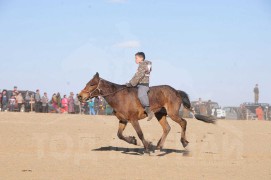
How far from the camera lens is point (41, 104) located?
36.8 meters

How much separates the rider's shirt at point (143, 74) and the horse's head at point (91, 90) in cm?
91

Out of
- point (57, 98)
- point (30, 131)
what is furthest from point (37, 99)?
point (30, 131)

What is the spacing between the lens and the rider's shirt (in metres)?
14.2

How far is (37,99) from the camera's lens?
35844 mm

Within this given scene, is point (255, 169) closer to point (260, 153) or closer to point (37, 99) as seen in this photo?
point (260, 153)

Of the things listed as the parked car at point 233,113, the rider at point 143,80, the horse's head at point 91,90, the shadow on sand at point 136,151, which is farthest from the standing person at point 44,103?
the rider at point 143,80

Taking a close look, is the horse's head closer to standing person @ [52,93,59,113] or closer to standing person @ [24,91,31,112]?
standing person @ [24,91,31,112]

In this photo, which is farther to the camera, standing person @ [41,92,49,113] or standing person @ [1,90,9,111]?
standing person @ [41,92,49,113]

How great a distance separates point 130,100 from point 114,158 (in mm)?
1804

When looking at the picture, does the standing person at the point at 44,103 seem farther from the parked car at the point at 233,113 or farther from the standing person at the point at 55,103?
the parked car at the point at 233,113

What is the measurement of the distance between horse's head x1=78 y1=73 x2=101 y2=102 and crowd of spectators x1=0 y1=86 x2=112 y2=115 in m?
20.2

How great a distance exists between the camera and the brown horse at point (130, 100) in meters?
14.1

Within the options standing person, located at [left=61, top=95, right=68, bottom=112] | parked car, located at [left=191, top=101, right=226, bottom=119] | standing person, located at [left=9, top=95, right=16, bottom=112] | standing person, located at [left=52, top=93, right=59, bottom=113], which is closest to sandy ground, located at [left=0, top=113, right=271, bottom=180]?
standing person, located at [left=9, top=95, right=16, bottom=112]

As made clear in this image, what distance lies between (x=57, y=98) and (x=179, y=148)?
22175mm
